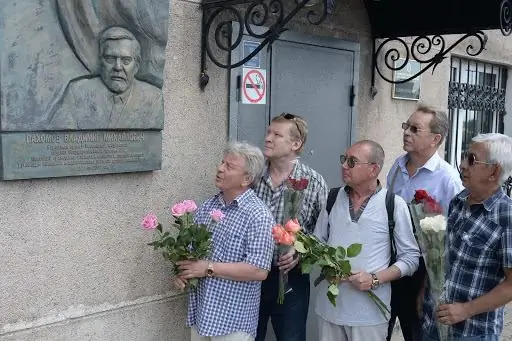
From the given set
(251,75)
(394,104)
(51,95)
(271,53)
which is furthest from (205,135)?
(394,104)

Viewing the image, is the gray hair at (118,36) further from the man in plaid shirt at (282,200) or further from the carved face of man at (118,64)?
the man in plaid shirt at (282,200)

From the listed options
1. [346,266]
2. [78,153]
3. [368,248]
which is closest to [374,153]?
[368,248]

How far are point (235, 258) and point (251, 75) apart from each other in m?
1.38

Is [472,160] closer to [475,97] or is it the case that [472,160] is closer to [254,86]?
[254,86]

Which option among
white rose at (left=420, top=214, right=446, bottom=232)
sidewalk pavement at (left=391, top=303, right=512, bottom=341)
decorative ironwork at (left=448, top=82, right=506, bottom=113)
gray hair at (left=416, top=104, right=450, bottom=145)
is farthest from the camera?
decorative ironwork at (left=448, top=82, right=506, bottom=113)

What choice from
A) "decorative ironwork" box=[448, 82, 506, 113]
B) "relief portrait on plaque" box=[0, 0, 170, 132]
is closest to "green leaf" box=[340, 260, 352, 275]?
Result: "relief portrait on plaque" box=[0, 0, 170, 132]

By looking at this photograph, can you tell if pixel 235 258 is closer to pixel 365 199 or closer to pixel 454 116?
pixel 365 199

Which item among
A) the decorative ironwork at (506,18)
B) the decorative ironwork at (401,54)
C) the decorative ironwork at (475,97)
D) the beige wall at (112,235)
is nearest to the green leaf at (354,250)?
the beige wall at (112,235)

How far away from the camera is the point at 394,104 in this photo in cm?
A: 506

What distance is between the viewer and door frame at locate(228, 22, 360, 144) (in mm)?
3574

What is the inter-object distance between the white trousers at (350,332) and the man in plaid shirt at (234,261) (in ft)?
1.19

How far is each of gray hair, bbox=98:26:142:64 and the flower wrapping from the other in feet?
5.07

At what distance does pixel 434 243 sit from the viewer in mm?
2422

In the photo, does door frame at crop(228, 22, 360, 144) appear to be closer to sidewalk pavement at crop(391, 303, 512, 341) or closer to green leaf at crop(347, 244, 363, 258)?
green leaf at crop(347, 244, 363, 258)
